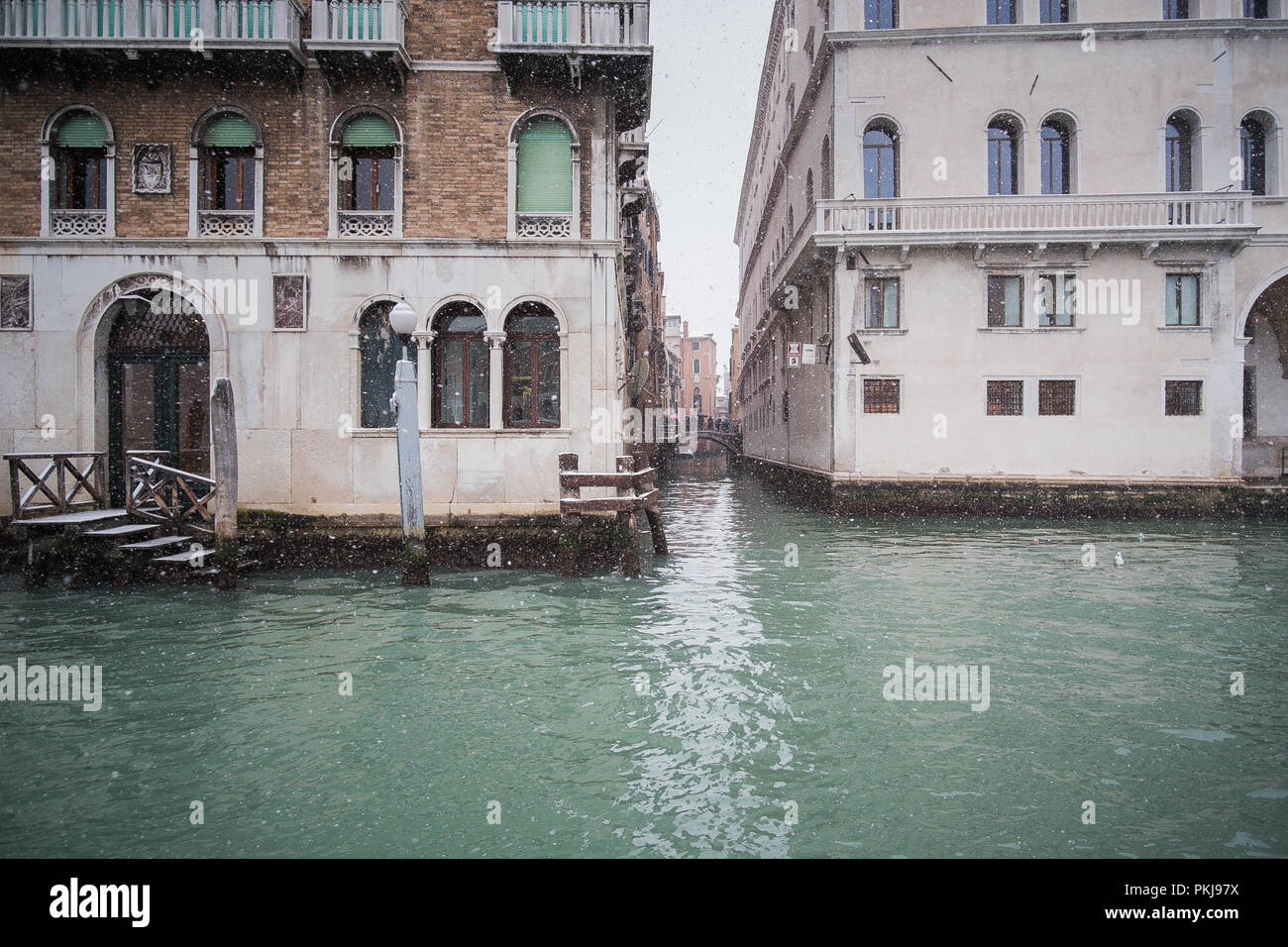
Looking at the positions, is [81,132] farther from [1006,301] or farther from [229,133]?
[1006,301]

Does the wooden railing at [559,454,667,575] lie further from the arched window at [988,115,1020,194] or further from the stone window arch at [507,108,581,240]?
the arched window at [988,115,1020,194]

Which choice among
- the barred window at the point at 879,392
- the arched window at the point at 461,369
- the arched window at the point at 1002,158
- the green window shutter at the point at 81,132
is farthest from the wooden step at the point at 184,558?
the arched window at the point at 1002,158

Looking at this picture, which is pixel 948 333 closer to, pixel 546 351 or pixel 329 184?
pixel 546 351

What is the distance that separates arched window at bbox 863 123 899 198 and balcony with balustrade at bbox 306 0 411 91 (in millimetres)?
11975

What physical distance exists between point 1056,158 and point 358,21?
1658cm

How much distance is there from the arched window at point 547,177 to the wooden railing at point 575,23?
124 centimetres

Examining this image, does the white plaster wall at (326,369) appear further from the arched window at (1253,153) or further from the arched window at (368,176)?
the arched window at (1253,153)

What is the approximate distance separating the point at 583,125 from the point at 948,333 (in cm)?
1074

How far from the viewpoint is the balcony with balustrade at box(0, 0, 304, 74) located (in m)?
12.1

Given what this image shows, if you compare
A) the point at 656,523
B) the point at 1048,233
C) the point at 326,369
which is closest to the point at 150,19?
the point at 326,369

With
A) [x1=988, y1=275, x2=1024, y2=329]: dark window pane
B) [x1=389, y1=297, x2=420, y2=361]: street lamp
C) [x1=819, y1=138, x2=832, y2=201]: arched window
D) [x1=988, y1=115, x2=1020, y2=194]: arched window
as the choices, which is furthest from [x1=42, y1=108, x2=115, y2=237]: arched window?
[x1=988, y1=115, x2=1020, y2=194]: arched window

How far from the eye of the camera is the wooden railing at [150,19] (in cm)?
1214
